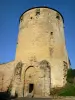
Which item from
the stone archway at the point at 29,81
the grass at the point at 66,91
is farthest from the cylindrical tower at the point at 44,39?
the stone archway at the point at 29,81

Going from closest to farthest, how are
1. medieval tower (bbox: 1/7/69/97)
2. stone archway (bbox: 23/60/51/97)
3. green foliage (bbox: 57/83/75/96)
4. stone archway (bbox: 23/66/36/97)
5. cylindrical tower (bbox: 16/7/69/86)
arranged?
1. green foliage (bbox: 57/83/75/96)
2. stone archway (bbox: 23/60/51/97)
3. medieval tower (bbox: 1/7/69/97)
4. stone archway (bbox: 23/66/36/97)
5. cylindrical tower (bbox: 16/7/69/86)

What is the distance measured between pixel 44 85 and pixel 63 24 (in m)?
10.8

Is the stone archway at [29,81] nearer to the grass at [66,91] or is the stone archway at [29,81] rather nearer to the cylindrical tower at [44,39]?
the cylindrical tower at [44,39]

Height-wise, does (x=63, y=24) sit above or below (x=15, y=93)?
above

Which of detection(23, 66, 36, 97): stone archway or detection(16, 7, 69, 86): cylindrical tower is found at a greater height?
→ detection(16, 7, 69, 86): cylindrical tower

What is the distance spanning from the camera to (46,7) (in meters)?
24.9

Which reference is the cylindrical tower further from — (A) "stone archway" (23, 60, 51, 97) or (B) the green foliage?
(B) the green foliage

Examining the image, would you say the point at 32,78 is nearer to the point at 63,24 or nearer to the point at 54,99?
the point at 54,99

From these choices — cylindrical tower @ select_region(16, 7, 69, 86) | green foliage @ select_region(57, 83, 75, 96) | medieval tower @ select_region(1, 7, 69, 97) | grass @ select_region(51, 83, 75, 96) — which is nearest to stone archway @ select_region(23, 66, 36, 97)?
medieval tower @ select_region(1, 7, 69, 97)

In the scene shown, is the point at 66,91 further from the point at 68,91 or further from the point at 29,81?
the point at 29,81

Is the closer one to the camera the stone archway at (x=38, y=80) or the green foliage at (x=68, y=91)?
the green foliage at (x=68, y=91)

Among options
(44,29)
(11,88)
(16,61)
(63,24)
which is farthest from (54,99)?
(63,24)

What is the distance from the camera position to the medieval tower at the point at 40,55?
20.6m

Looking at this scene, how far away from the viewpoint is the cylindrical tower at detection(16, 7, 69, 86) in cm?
2147
